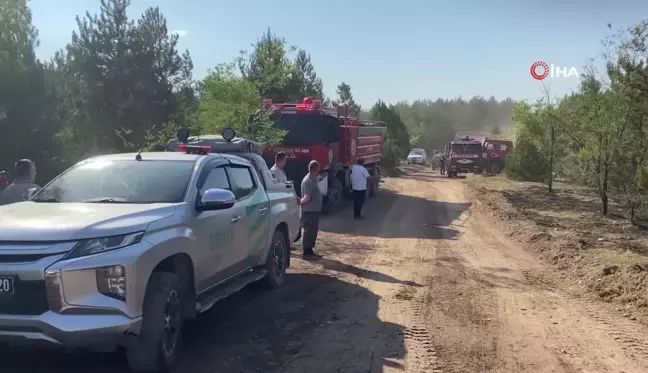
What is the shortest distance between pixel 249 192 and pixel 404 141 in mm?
47404

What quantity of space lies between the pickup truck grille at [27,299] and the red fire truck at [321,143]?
11839 mm

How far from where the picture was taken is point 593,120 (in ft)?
55.7

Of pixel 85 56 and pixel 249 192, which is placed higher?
pixel 85 56

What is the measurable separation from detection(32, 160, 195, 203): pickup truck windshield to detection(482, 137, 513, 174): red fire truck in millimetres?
33974

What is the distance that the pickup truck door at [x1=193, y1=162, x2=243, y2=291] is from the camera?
6136 mm

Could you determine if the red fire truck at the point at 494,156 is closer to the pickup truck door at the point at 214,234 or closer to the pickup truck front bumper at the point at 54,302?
the pickup truck door at the point at 214,234

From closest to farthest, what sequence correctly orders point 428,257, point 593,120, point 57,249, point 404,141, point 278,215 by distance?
point 57,249
point 278,215
point 428,257
point 593,120
point 404,141

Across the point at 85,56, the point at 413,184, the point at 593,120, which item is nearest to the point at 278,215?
the point at 593,120

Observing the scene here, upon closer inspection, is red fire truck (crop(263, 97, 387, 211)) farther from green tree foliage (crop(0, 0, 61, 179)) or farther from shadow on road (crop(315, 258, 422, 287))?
green tree foliage (crop(0, 0, 61, 179))

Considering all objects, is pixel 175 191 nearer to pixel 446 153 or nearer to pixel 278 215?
pixel 278 215

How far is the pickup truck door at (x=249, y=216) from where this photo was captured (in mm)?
7285

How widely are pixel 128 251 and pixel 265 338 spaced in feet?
7.08

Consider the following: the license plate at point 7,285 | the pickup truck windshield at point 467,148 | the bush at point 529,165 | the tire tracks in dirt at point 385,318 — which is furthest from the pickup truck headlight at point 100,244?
the pickup truck windshield at point 467,148

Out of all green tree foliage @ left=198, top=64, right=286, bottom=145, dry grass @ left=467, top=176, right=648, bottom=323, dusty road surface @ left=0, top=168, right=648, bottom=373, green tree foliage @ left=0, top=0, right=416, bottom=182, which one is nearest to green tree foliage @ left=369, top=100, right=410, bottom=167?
green tree foliage @ left=0, top=0, right=416, bottom=182
